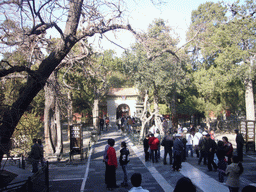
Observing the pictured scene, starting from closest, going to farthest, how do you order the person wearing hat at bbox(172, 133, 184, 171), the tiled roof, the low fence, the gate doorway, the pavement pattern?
the low fence → the pavement pattern → the person wearing hat at bbox(172, 133, 184, 171) → the tiled roof → the gate doorway

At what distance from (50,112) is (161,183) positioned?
868 centimetres

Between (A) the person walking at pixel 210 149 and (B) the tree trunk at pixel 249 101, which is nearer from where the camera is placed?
(A) the person walking at pixel 210 149

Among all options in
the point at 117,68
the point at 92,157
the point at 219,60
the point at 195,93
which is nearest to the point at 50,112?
the point at 92,157

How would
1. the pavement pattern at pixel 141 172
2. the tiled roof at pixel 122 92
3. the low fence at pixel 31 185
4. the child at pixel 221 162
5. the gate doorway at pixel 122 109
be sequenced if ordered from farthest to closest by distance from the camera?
1. the gate doorway at pixel 122 109
2. the tiled roof at pixel 122 92
3. the child at pixel 221 162
4. the pavement pattern at pixel 141 172
5. the low fence at pixel 31 185

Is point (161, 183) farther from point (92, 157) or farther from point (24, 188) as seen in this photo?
point (92, 157)

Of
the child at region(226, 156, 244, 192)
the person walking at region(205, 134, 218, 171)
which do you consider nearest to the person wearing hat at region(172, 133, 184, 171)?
the person walking at region(205, 134, 218, 171)

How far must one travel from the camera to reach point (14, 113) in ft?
18.0

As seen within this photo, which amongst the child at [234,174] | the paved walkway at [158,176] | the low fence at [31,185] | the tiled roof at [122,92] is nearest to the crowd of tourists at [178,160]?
the child at [234,174]

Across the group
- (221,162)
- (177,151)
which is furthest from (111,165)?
(221,162)

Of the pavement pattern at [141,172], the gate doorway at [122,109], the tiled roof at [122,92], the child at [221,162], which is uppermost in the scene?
the tiled roof at [122,92]

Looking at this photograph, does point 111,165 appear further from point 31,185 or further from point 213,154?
point 213,154

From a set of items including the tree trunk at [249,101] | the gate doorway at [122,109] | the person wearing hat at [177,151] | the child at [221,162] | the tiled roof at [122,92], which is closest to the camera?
the child at [221,162]

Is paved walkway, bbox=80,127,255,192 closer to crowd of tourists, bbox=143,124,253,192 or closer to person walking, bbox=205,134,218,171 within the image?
crowd of tourists, bbox=143,124,253,192

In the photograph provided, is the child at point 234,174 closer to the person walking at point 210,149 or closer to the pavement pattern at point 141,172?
the pavement pattern at point 141,172
